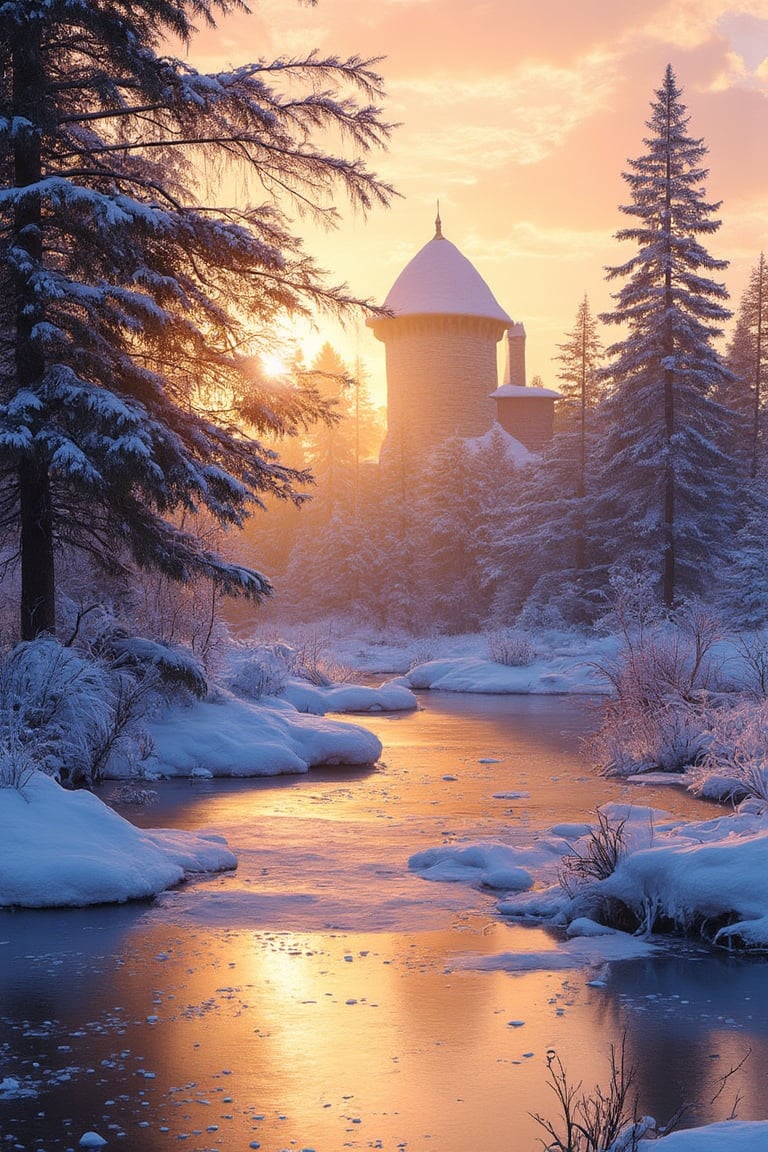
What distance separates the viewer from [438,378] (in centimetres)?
6016

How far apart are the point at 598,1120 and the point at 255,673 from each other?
14.9 meters

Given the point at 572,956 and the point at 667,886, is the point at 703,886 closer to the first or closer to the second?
the point at 667,886

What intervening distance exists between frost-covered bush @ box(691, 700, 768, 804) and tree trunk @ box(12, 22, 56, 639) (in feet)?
23.1

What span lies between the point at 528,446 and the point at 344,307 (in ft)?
160

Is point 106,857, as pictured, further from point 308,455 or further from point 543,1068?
point 308,455

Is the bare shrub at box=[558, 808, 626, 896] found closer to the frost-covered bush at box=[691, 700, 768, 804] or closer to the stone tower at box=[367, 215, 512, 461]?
the frost-covered bush at box=[691, 700, 768, 804]

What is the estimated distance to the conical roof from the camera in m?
60.3

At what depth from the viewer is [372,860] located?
10125 millimetres

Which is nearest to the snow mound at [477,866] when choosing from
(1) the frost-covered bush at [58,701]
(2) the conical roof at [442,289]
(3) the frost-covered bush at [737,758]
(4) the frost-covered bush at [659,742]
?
(3) the frost-covered bush at [737,758]

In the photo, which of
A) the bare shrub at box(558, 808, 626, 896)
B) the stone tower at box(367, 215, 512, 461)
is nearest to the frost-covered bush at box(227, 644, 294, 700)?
the bare shrub at box(558, 808, 626, 896)

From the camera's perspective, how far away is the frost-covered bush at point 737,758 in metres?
10.8

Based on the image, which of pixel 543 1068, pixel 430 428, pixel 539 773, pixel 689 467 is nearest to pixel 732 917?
pixel 543 1068

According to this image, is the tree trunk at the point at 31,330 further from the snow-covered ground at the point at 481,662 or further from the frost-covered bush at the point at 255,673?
the snow-covered ground at the point at 481,662

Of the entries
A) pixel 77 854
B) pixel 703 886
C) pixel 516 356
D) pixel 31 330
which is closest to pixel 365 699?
pixel 31 330
